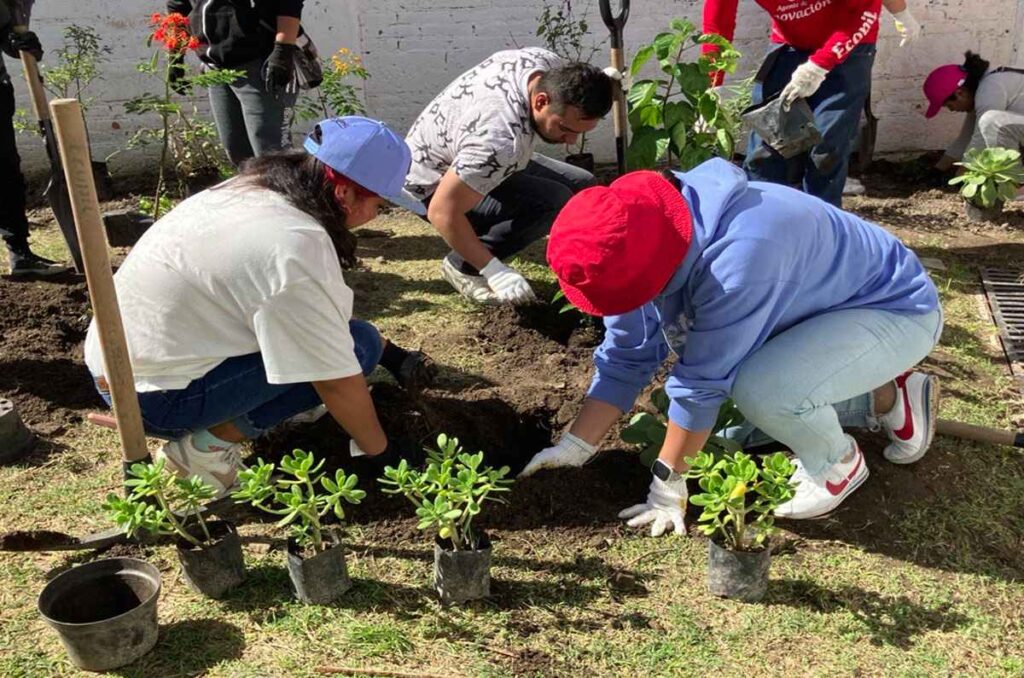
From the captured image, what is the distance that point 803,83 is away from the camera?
4.34 meters

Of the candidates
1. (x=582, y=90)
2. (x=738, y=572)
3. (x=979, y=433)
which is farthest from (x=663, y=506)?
(x=582, y=90)

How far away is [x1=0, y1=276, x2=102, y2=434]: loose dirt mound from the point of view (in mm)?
3494

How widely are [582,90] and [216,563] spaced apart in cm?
213

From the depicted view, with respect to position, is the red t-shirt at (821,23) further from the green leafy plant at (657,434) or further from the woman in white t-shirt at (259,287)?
the woman in white t-shirt at (259,287)

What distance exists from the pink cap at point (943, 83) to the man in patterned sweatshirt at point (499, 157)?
8.85ft

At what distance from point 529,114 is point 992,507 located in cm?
222

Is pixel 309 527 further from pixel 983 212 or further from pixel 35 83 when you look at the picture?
pixel 983 212

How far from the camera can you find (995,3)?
584 cm

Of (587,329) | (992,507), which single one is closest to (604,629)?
(992,507)

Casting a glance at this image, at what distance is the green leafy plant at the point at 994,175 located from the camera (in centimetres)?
488

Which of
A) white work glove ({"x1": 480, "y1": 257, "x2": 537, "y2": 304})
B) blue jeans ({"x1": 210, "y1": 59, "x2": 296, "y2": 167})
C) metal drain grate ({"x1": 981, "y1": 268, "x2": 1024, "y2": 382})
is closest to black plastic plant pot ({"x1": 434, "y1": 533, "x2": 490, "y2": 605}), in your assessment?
white work glove ({"x1": 480, "y1": 257, "x2": 537, "y2": 304})

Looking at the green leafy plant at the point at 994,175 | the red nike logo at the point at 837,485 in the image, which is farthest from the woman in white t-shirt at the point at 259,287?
the green leafy plant at the point at 994,175

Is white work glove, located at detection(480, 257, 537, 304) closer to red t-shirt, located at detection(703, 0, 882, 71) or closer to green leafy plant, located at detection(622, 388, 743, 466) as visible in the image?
green leafy plant, located at detection(622, 388, 743, 466)

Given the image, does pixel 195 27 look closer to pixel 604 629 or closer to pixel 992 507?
pixel 604 629
